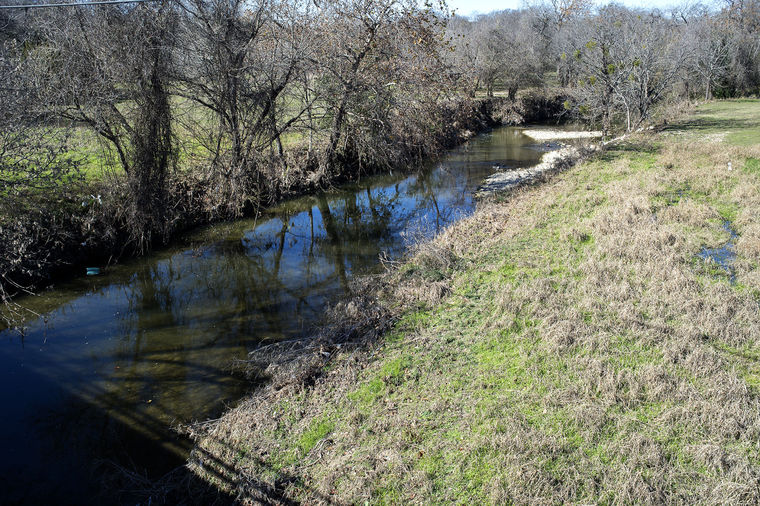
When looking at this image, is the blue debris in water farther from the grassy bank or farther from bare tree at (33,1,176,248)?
bare tree at (33,1,176,248)

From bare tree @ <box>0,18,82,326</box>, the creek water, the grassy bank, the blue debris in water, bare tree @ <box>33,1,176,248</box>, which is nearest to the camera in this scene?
the grassy bank

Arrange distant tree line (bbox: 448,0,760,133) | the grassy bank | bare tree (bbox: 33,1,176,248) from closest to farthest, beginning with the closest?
the grassy bank → bare tree (bbox: 33,1,176,248) → distant tree line (bbox: 448,0,760,133)

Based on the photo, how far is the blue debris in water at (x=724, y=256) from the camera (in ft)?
27.4

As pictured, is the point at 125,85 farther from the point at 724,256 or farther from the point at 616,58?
the point at 616,58

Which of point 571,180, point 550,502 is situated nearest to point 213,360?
point 550,502

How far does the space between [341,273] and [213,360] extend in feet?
13.4

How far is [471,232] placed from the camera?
1218cm

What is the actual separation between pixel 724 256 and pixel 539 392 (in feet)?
19.1

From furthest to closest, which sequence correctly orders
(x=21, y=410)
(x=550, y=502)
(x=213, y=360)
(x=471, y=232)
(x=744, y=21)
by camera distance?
1. (x=744, y=21)
2. (x=471, y=232)
3. (x=213, y=360)
4. (x=21, y=410)
5. (x=550, y=502)

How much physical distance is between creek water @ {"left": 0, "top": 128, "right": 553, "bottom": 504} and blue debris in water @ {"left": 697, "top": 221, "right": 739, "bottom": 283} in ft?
21.0

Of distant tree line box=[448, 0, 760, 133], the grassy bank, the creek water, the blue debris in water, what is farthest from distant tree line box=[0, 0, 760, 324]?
the blue debris in water

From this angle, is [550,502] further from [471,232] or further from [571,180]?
[571,180]

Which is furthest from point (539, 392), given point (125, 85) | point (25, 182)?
point (125, 85)

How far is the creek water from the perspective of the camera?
603 cm
